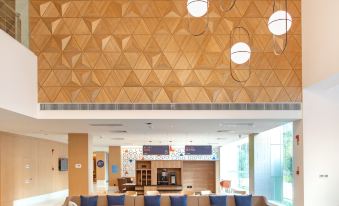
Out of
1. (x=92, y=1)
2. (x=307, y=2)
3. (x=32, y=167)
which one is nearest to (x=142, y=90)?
(x=92, y=1)

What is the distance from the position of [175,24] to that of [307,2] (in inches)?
134

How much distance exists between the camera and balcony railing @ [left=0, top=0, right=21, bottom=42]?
992 cm

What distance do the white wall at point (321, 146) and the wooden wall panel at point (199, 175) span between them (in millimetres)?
16566

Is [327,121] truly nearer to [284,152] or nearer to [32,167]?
[284,152]

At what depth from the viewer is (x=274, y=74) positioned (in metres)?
11.8

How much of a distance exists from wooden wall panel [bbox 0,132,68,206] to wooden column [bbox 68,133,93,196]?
118 inches

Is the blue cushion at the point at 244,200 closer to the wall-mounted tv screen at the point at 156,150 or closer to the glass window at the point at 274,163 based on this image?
the glass window at the point at 274,163

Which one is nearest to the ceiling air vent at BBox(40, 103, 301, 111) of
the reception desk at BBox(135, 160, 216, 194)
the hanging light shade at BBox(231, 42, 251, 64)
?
the hanging light shade at BBox(231, 42, 251, 64)

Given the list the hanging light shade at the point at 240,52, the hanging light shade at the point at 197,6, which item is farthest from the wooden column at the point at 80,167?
the hanging light shade at the point at 197,6

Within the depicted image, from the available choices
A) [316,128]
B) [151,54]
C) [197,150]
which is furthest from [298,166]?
[197,150]

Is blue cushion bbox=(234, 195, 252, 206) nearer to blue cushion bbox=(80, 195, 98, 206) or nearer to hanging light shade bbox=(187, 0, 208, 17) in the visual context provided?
blue cushion bbox=(80, 195, 98, 206)

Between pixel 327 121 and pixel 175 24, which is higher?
pixel 175 24

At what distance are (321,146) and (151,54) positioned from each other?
16.5 ft

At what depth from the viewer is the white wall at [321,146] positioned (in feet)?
37.6
